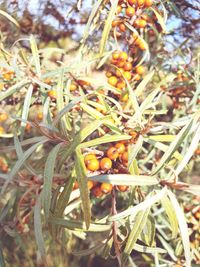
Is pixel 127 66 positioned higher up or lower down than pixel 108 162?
higher up

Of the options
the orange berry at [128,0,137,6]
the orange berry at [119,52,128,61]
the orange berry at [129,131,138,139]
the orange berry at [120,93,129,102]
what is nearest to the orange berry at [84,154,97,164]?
the orange berry at [129,131,138,139]

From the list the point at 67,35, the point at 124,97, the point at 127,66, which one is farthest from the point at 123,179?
the point at 67,35

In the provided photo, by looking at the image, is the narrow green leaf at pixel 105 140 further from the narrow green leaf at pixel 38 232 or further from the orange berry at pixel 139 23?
the orange berry at pixel 139 23

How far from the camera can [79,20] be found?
199cm

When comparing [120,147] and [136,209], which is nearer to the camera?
[136,209]

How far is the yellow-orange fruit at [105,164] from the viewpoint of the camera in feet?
3.07

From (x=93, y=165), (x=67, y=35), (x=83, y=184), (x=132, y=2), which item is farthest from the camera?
(x=67, y=35)

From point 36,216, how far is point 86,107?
0.32 metres

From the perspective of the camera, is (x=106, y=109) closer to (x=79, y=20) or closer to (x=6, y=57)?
(x=6, y=57)

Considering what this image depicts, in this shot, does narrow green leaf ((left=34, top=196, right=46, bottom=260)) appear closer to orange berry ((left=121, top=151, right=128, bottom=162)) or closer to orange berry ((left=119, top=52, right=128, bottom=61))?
orange berry ((left=121, top=151, right=128, bottom=162))

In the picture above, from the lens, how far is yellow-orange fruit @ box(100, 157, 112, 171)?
3.07 ft

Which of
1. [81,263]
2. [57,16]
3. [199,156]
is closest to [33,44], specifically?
[57,16]

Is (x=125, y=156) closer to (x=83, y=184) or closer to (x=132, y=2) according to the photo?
(x=83, y=184)

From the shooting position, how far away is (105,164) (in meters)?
0.93
